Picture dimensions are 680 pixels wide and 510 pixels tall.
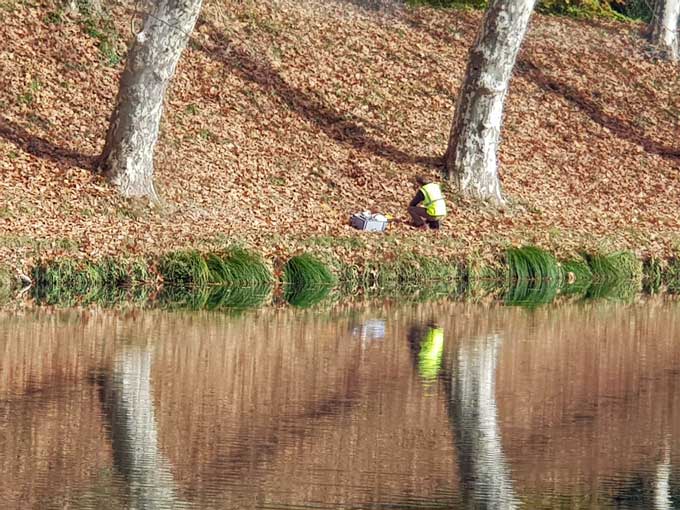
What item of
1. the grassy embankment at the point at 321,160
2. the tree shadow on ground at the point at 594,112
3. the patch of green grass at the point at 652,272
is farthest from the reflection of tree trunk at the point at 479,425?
the tree shadow on ground at the point at 594,112

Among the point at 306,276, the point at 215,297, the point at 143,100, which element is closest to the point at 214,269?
the point at 215,297

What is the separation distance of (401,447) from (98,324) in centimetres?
711

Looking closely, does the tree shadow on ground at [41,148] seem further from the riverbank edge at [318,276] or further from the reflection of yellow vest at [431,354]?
the reflection of yellow vest at [431,354]

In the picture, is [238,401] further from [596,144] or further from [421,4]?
[421,4]

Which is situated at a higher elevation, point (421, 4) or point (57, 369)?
point (421, 4)

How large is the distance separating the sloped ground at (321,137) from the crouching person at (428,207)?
41 cm

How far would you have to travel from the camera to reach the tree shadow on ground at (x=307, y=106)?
1172 inches

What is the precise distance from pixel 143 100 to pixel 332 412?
1318cm

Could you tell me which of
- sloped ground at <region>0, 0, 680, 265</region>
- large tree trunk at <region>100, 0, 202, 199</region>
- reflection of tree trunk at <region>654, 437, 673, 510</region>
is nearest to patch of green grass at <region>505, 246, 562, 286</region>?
sloped ground at <region>0, 0, 680, 265</region>

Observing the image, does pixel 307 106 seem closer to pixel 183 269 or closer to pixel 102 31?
pixel 102 31

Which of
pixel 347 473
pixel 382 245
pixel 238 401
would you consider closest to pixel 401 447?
pixel 347 473

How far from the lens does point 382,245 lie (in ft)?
77.2

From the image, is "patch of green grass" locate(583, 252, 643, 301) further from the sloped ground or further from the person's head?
the person's head

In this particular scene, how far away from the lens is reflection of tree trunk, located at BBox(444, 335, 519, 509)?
9562 millimetres
